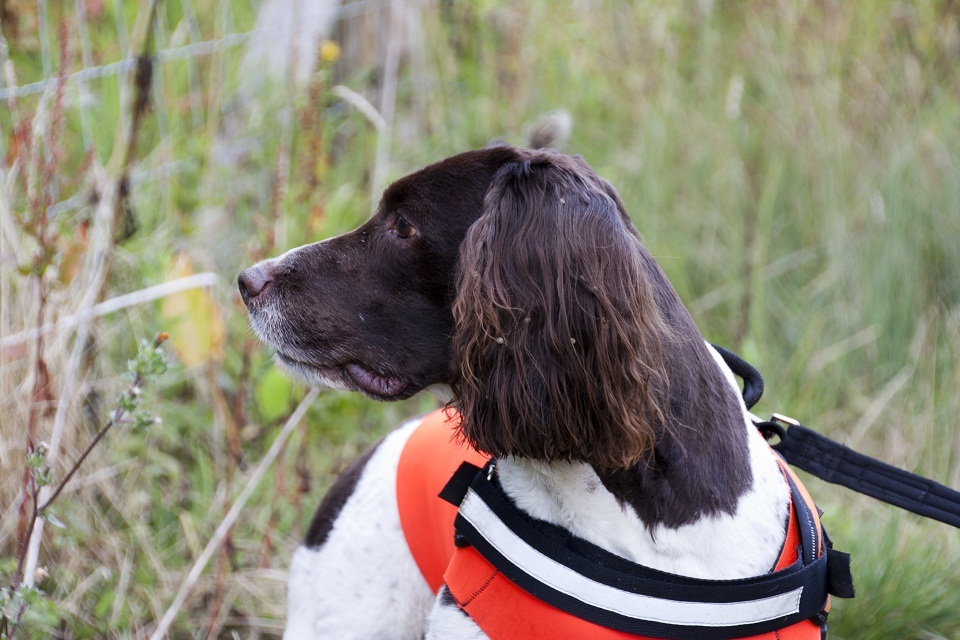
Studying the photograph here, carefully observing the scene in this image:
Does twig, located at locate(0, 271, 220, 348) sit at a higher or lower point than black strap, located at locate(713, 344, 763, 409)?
lower

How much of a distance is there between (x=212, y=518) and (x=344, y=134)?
91.7 inches

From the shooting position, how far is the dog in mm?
1710

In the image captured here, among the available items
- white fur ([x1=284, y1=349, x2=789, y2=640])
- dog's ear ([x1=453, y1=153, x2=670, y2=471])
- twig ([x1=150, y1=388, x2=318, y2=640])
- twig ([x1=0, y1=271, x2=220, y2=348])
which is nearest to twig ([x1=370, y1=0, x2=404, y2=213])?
twig ([x1=0, y1=271, x2=220, y2=348])

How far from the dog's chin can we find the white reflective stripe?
1.32 feet

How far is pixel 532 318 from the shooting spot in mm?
1727

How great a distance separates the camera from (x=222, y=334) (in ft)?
9.91

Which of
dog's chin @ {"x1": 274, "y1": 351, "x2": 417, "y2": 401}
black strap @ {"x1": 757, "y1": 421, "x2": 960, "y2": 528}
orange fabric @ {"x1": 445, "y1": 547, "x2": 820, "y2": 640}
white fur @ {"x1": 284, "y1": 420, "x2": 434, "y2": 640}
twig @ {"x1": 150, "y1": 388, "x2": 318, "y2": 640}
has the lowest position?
twig @ {"x1": 150, "y1": 388, "x2": 318, "y2": 640}

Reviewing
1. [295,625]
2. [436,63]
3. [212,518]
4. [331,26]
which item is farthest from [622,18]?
[295,625]

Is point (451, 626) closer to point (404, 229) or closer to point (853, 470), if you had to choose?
point (404, 229)

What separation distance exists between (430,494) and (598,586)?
504 mm

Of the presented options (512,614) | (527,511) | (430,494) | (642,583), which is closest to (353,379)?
(430,494)

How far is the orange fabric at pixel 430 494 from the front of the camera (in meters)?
2.09

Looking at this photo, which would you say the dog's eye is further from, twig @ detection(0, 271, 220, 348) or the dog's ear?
twig @ detection(0, 271, 220, 348)

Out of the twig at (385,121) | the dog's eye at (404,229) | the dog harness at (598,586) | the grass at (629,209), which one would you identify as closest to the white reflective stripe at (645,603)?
the dog harness at (598,586)
